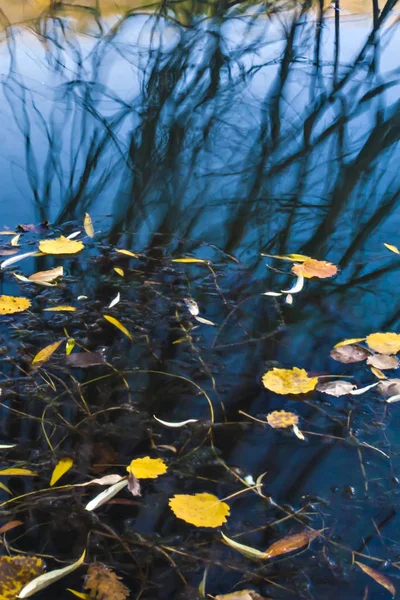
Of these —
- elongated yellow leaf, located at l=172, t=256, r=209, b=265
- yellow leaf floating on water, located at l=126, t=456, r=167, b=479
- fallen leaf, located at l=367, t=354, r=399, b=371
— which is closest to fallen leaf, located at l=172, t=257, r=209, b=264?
elongated yellow leaf, located at l=172, t=256, r=209, b=265

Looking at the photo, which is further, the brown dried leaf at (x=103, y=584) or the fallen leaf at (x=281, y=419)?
the fallen leaf at (x=281, y=419)

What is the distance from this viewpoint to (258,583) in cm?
85

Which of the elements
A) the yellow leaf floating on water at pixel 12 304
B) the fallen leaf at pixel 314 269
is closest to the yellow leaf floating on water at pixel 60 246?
the yellow leaf floating on water at pixel 12 304

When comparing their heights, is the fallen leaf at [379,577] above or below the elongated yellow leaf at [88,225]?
below

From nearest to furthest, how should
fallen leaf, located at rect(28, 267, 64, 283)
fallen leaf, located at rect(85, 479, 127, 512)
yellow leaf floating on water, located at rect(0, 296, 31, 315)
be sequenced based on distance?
fallen leaf, located at rect(85, 479, 127, 512) < yellow leaf floating on water, located at rect(0, 296, 31, 315) < fallen leaf, located at rect(28, 267, 64, 283)

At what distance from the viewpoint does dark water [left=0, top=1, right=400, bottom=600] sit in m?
0.92

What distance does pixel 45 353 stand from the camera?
123 cm

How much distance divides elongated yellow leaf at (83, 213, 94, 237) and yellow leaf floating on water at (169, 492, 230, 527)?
0.88 metres

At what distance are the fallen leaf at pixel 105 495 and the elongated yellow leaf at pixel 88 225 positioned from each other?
843 mm

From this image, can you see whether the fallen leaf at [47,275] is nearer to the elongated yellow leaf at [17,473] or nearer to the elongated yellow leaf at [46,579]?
the elongated yellow leaf at [17,473]

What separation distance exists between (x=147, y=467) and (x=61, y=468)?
0.43 ft

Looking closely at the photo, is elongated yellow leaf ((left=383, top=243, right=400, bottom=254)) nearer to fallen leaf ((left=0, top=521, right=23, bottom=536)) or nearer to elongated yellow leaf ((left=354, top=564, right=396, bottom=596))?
elongated yellow leaf ((left=354, top=564, right=396, bottom=596))

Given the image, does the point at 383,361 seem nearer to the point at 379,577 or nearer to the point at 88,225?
the point at 379,577

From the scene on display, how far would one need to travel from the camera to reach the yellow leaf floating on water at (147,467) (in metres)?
0.98
